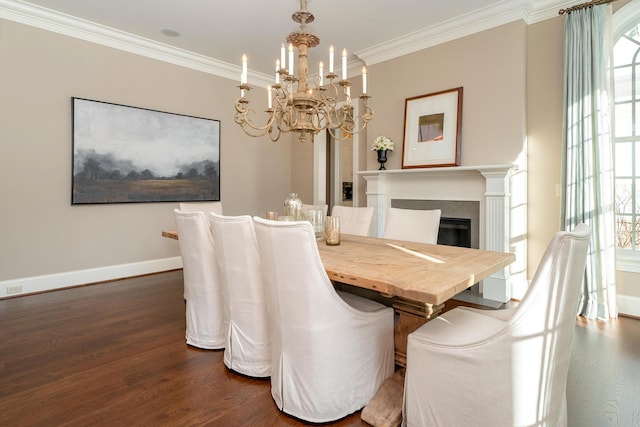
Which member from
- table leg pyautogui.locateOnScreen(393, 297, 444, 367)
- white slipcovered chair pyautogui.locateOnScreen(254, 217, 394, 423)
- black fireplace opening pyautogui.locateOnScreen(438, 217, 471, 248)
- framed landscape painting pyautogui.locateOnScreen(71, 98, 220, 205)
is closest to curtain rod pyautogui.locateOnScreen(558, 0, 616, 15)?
black fireplace opening pyautogui.locateOnScreen(438, 217, 471, 248)

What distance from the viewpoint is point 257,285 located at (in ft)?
6.43

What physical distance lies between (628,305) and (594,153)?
4.45ft

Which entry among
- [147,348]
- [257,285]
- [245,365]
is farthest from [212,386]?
[147,348]

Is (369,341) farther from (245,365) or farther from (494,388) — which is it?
(245,365)

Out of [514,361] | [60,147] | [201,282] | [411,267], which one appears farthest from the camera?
[60,147]

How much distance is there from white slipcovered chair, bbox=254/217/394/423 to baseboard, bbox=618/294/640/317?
2716mm

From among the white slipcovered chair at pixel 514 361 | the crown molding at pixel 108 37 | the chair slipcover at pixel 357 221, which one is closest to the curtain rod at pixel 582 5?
the chair slipcover at pixel 357 221

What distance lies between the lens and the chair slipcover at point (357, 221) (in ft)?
10.1

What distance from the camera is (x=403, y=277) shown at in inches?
58.4

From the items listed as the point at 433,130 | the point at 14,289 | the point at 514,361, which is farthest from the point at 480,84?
the point at 14,289

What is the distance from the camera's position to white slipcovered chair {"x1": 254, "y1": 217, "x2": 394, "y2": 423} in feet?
4.98

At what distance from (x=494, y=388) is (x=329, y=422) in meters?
0.76

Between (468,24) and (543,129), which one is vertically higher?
(468,24)

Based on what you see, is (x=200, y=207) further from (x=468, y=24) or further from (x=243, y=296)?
(x=468, y=24)
